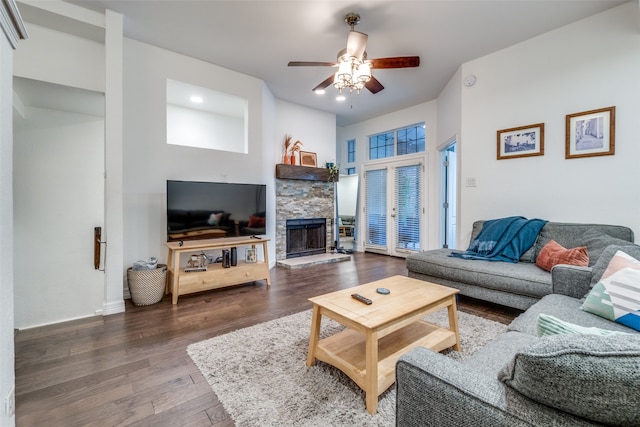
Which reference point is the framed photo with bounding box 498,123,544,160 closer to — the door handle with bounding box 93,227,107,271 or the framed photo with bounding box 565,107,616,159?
the framed photo with bounding box 565,107,616,159

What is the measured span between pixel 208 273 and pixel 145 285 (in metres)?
0.63

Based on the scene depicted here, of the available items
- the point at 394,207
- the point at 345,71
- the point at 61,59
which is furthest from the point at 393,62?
the point at 394,207

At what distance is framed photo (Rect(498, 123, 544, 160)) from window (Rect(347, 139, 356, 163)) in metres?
3.49

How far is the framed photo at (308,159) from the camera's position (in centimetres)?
531

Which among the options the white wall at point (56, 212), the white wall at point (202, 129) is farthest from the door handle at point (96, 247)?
the white wall at point (202, 129)

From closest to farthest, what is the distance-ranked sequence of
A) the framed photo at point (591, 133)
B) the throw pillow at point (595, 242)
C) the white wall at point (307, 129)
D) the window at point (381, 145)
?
the throw pillow at point (595, 242) → the framed photo at point (591, 133) → the white wall at point (307, 129) → the window at point (381, 145)

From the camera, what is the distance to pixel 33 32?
266 cm

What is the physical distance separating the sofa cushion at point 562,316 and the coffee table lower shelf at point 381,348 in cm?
47

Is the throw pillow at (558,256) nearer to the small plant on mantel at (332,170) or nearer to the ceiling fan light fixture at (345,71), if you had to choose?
the ceiling fan light fixture at (345,71)

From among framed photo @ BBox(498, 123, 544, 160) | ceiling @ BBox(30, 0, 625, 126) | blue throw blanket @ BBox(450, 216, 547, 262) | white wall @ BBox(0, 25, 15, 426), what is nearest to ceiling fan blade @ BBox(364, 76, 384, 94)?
ceiling @ BBox(30, 0, 625, 126)

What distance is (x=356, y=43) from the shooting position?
2.64 m

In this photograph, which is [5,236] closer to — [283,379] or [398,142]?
[283,379]

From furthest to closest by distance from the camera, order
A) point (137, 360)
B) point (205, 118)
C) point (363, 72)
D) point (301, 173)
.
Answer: point (205, 118)
point (301, 173)
point (363, 72)
point (137, 360)

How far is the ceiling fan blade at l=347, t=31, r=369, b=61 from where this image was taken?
2.60m
